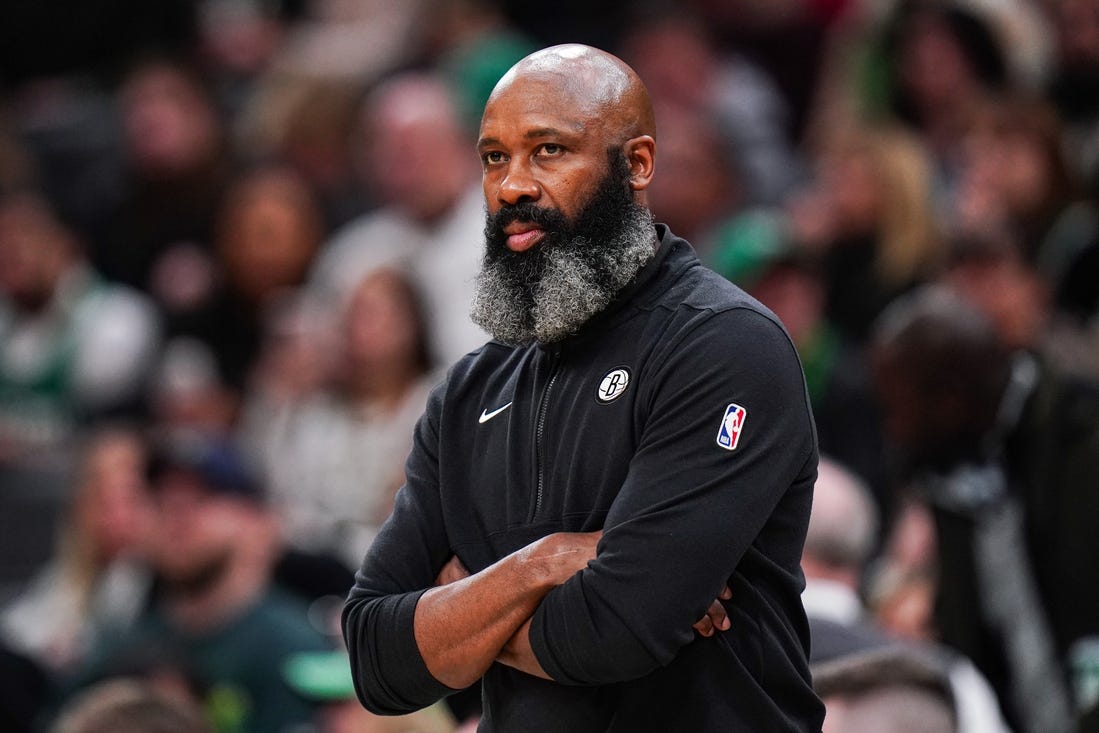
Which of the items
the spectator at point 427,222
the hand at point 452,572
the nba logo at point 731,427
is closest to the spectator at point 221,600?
the spectator at point 427,222

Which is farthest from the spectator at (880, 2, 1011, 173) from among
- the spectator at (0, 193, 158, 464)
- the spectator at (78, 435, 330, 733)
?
the spectator at (0, 193, 158, 464)

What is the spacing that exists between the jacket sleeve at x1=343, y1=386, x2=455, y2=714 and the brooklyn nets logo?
0.38 m

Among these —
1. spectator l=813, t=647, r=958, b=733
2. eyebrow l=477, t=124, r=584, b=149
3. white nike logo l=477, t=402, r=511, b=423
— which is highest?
eyebrow l=477, t=124, r=584, b=149

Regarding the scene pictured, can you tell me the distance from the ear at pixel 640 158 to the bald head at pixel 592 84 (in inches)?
0.5

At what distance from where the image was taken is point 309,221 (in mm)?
9477

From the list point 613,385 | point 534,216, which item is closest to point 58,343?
point 534,216

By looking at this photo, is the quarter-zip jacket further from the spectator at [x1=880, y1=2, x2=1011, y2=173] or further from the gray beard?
the spectator at [x1=880, y1=2, x2=1011, y2=173]

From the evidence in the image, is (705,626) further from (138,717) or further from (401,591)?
(138,717)

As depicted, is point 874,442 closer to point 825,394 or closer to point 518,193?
point 825,394

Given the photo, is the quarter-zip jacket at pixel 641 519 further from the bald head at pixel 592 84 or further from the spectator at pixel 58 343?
the spectator at pixel 58 343

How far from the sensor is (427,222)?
8461 mm

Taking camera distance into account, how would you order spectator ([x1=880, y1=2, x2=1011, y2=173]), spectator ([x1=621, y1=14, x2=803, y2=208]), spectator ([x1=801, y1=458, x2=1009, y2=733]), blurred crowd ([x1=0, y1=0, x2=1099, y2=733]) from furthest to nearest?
spectator ([x1=621, y1=14, x2=803, y2=208]) → spectator ([x1=880, y1=2, x2=1011, y2=173]) → blurred crowd ([x1=0, y1=0, x2=1099, y2=733]) → spectator ([x1=801, y1=458, x2=1009, y2=733])

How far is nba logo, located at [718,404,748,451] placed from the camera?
268cm

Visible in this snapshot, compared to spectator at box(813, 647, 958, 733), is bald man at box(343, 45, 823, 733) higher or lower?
higher
